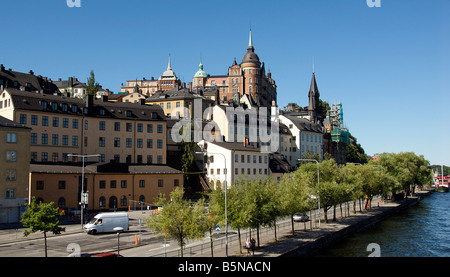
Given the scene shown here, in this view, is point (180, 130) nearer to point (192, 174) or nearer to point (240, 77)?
point (192, 174)

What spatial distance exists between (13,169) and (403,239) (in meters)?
48.4

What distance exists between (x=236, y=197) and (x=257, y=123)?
64988 millimetres

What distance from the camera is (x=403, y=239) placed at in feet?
157

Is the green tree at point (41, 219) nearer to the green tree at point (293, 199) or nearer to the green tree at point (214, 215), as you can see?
the green tree at point (214, 215)

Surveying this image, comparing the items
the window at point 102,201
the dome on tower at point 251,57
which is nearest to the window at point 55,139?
the window at point 102,201

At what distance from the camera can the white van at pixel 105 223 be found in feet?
141

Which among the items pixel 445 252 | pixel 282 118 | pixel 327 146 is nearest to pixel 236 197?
pixel 445 252

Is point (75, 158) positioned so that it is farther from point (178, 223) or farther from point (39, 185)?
point (178, 223)

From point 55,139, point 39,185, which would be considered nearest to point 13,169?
point 39,185

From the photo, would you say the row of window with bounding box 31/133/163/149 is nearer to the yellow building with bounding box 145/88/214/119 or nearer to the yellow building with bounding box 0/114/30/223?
the yellow building with bounding box 0/114/30/223

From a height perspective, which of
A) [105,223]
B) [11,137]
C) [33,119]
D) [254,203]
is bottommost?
[105,223]

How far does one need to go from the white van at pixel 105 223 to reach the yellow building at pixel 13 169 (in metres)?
13.3

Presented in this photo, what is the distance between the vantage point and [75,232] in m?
43.7

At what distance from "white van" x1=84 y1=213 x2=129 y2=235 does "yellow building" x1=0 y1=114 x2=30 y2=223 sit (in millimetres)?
13254
